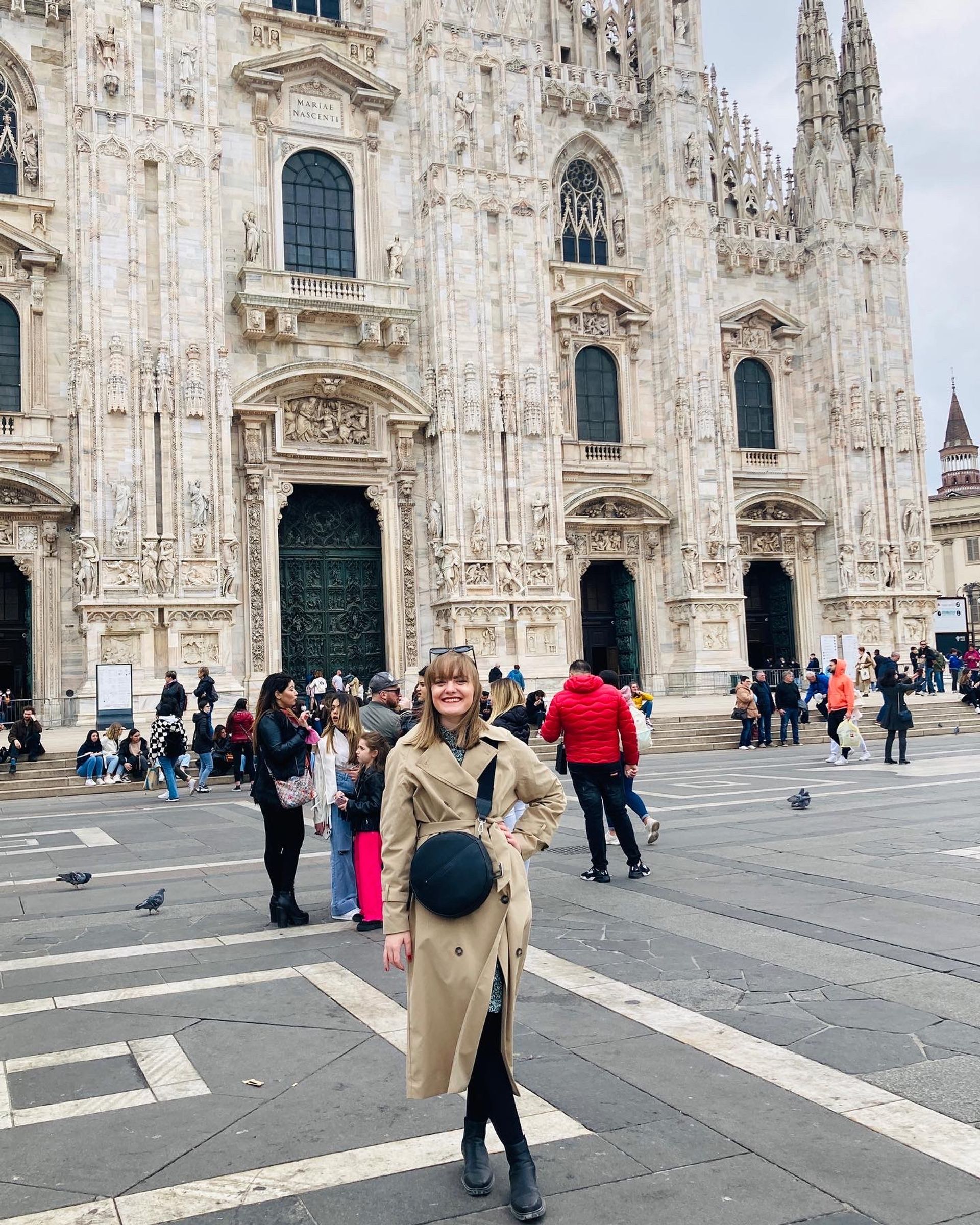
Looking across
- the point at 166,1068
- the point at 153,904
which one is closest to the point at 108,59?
the point at 153,904

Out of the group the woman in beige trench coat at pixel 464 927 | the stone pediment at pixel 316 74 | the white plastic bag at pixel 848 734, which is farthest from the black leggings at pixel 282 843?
the stone pediment at pixel 316 74

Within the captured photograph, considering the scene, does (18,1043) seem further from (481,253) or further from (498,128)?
(498,128)

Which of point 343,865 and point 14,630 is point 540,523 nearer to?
point 14,630

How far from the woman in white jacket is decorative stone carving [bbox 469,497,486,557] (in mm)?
19003

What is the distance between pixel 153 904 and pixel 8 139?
2297 cm

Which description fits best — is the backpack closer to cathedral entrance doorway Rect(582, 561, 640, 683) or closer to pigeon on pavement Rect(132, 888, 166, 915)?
pigeon on pavement Rect(132, 888, 166, 915)

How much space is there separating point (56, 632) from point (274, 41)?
1523 cm

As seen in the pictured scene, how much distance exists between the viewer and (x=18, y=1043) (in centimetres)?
525

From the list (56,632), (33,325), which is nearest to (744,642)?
(56,632)

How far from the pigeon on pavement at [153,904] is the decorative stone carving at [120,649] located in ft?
52.6

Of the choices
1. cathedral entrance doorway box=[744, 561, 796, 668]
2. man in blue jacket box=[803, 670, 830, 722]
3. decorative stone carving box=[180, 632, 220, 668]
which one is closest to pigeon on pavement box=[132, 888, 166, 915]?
decorative stone carving box=[180, 632, 220, 668]

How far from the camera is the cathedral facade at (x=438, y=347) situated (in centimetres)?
2425

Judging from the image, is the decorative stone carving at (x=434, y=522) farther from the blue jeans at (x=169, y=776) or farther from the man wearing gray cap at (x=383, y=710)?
the man wearing gray cap at (x=383, y=710)

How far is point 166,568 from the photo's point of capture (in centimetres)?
2384
